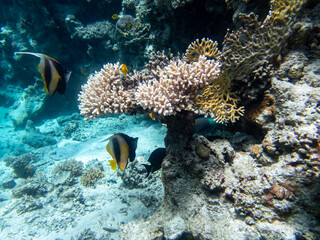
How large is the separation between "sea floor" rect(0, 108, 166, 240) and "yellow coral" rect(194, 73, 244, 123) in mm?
1652

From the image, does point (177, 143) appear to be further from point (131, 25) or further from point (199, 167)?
point (131, 25)

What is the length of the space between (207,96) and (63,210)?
Answer: 5228 mm

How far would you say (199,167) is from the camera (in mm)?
2514

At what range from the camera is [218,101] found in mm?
2658

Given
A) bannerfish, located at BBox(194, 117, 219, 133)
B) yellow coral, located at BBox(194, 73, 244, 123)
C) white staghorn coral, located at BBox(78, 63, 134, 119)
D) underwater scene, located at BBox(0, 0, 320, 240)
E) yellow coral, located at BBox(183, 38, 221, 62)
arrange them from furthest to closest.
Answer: bannerfish, located at BBox(194, 117, 219, 133), yellow coral, located at BBox(183, 38, 221, 62), white staghorn coral, located at BBox(78, 63, 134, 119), yellow coral, located at BBox(194, 73, 244, 123), underwater scene, located at BBox(0, 0, 320, 240)

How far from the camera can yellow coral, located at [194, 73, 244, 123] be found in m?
2.58

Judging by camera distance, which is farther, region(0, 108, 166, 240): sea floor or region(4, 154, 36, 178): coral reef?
region(4, 154, 36, 178): coral reef

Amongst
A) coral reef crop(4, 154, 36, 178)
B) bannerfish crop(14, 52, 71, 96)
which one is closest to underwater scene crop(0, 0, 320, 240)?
bannerfish crop(14, 52, 71, 96)

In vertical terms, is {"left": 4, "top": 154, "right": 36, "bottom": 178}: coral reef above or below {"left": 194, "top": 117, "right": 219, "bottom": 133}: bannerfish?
below

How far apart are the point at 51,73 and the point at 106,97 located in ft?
2.78

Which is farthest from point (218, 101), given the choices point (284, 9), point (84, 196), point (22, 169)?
point (22, 169)

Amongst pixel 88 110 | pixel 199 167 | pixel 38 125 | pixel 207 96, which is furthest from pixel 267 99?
pixel 38 125

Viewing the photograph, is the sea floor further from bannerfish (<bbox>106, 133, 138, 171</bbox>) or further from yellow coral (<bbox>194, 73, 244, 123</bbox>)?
yellow coral (<bbox>194, 73, 244, 123</bbox>)

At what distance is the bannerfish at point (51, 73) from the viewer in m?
2.27
